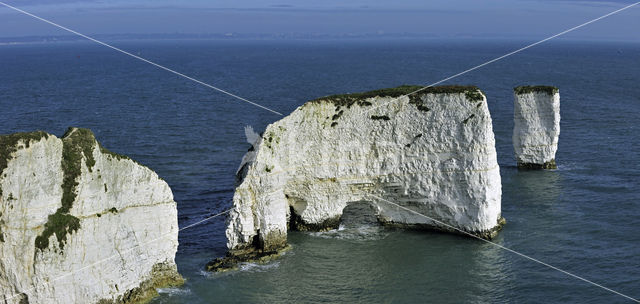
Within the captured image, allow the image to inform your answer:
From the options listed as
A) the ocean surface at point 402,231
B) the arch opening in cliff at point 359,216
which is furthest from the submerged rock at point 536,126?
the arch opening in cliff at point 359,216

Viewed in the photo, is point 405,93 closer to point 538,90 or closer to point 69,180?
point 538,90

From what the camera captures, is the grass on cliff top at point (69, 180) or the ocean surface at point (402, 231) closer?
the grass on cliff top at point (69, 180)

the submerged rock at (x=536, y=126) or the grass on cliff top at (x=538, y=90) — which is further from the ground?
the grass on cliff top at (x=538, y=90)

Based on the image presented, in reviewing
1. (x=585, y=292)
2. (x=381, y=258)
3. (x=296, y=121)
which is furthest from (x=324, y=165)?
(x=585, y=292)

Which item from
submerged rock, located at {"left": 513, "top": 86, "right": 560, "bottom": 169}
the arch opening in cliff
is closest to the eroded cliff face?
the arch opening in cliff

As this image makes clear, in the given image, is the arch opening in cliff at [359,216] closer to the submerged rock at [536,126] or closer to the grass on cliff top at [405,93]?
the grass on cliff top at [405,93]

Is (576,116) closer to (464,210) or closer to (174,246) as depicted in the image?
(464,210)
